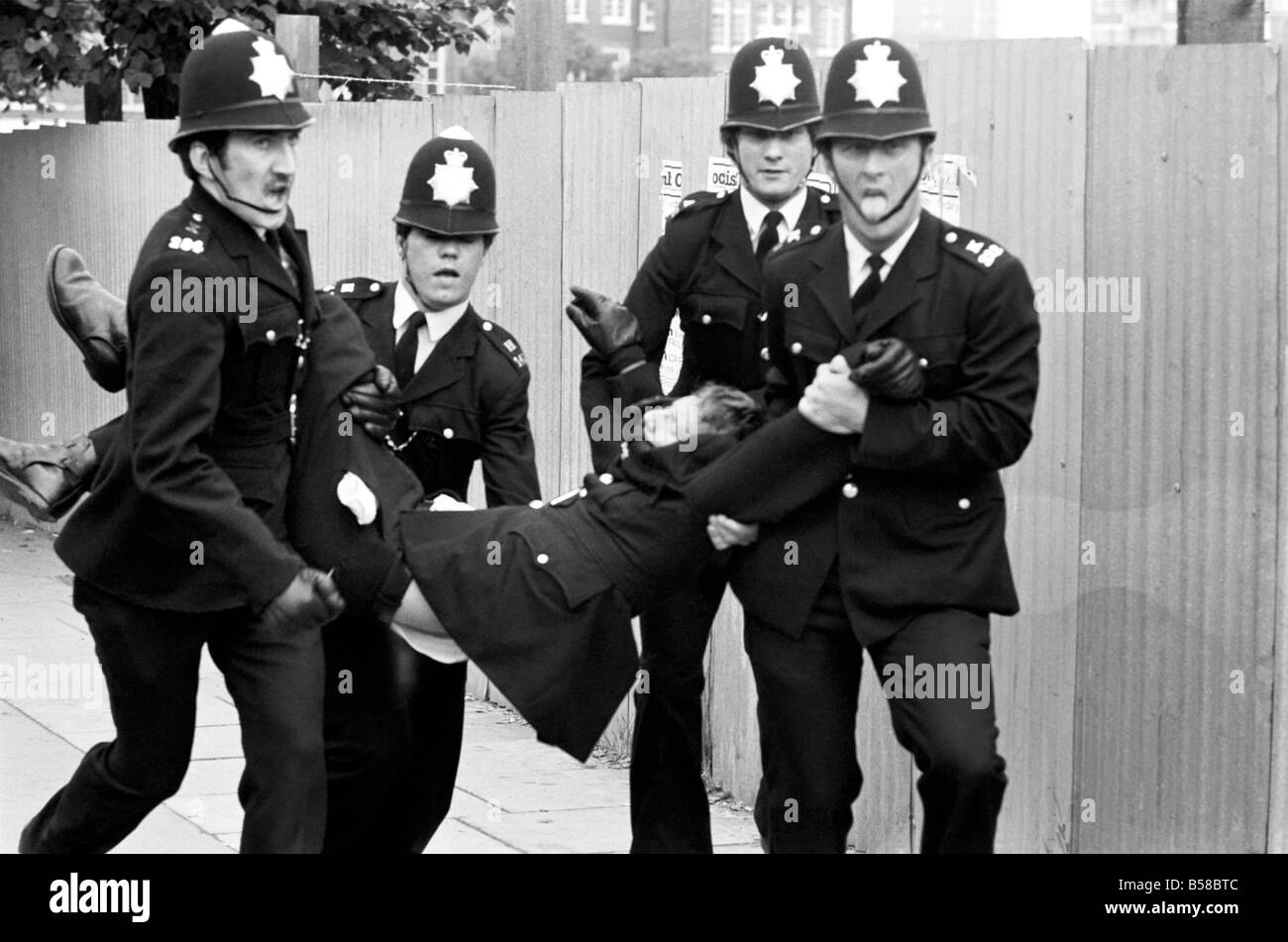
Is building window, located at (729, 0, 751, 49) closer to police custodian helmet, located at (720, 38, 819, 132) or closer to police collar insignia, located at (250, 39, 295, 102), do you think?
police custodian helmet, located at (720, 38, 819, 132)

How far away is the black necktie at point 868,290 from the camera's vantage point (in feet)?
15.6

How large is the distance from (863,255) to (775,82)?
1.07 m

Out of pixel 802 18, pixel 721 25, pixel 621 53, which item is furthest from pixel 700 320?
pixel 802 18

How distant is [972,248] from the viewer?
4.71 metres

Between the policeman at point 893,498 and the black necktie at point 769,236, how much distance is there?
31.0 inches

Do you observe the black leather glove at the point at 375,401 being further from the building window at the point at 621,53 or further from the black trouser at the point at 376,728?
the building window at the point at 621,53

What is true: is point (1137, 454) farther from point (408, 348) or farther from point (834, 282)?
point (408, 348)

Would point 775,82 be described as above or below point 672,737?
above

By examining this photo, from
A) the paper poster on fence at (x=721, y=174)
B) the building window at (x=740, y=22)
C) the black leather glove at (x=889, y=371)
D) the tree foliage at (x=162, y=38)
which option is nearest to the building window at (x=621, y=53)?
the building window at (x=740, y=22)

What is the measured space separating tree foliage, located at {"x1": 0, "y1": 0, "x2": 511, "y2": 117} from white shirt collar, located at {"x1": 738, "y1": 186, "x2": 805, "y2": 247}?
695cm

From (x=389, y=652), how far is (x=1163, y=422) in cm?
213

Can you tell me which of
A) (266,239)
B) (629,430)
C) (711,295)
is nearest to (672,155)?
(711,295)

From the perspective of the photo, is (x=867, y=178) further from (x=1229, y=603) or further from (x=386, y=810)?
(x=386, y=810)

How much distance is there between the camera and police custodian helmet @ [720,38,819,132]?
5.68m
